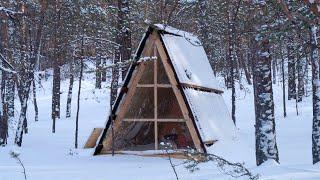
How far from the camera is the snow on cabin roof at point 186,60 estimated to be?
1251 centimetres

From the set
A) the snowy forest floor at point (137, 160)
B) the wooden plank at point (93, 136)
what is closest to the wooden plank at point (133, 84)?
the snowy forest floor at point (137, 160)

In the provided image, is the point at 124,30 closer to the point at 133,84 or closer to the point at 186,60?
the point at 186,60

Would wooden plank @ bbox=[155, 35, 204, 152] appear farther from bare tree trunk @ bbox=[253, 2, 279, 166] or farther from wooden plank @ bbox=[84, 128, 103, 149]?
wooden plank @ bbox=[84, 128, 103, 149]

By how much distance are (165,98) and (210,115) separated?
9.63ft

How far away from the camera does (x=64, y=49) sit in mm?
22719

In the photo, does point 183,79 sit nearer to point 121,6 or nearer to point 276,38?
point 276,38

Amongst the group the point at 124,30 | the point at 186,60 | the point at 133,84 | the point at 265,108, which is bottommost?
the point at 265,108

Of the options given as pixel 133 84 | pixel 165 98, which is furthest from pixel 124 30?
pixel 133 84

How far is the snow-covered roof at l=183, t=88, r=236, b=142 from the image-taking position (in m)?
12.2

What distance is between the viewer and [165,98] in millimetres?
16234

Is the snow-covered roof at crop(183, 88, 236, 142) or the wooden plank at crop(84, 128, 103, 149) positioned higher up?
the snow-covered roof at crop(183, 88, 236, 142)

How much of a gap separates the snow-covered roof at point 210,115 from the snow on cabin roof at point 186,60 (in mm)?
366

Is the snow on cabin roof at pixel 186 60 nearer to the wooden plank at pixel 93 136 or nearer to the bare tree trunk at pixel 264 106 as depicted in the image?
the bare tree trunk at pixel 264 106

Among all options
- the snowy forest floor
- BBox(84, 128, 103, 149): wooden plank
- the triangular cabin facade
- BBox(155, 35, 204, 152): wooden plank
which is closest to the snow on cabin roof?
the triangular cabin facade
